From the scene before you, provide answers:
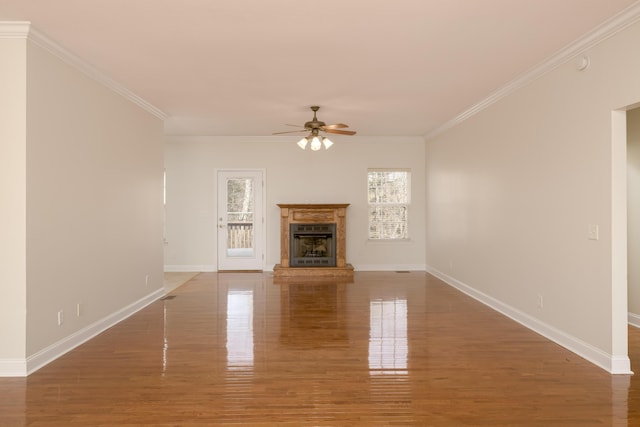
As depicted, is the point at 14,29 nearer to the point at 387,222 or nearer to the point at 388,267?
the point at 387,222

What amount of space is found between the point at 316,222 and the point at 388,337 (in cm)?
427

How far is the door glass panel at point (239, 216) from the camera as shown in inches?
334

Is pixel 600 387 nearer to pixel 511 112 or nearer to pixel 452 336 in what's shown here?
pixel 452 336

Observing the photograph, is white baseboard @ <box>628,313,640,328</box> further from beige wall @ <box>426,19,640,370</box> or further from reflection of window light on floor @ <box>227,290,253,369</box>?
reflection of window light on floor @ <box>227,290,253,369</box>

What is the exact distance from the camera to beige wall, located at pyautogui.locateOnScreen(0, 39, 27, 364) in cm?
319

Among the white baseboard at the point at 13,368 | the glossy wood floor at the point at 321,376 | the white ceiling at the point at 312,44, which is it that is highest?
the white ceiling at the point at 312,44

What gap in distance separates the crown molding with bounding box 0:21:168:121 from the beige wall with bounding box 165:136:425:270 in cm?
315

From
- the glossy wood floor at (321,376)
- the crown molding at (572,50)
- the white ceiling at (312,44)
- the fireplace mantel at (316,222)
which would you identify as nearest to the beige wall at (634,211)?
the glossy wood floor at (321,376)

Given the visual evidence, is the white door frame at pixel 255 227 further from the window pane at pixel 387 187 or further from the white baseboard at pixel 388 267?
the window pane at pixel 387 187

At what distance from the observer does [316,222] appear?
8180mm

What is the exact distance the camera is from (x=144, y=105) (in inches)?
214

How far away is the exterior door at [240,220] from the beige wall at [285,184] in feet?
0.46

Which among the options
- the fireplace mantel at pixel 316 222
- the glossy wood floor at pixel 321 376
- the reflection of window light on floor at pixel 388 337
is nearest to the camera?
the glossy wood floor at pixel 321 376

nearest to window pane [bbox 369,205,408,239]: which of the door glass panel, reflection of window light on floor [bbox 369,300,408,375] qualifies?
the door glass panel
